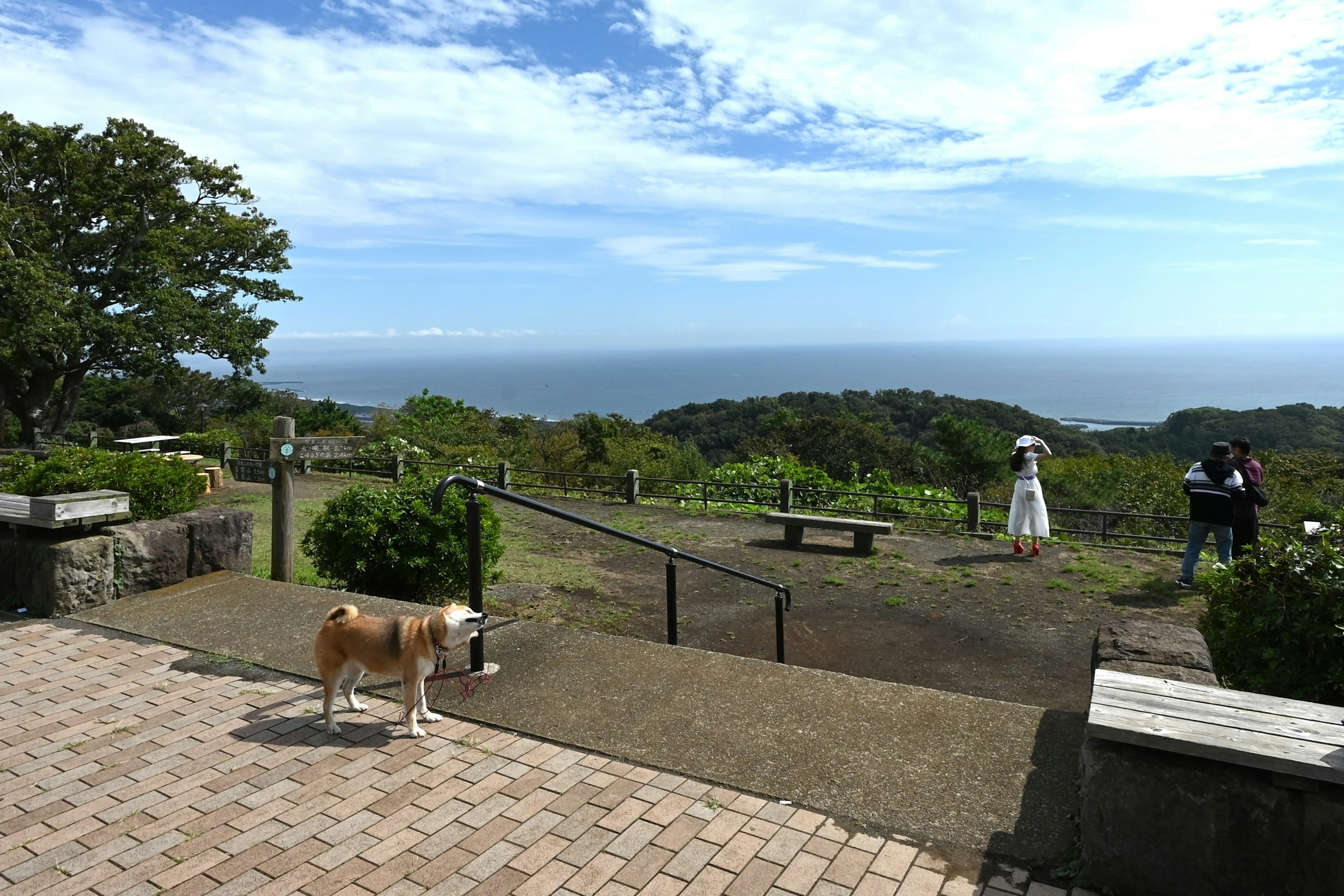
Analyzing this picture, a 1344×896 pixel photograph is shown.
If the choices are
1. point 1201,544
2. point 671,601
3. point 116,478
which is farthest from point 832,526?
point 116,478

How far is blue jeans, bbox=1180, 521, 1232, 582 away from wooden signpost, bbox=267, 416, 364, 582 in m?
8.60

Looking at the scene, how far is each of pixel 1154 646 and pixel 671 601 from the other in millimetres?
3144

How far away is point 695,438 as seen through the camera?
168 feet

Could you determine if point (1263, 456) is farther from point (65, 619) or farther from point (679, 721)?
point (65, 619)

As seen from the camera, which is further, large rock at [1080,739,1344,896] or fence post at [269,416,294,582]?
fence post at [269,416,294,582]

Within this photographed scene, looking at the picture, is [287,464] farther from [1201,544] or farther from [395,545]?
[1201,544]

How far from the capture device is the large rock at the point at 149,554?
6332 millimetres

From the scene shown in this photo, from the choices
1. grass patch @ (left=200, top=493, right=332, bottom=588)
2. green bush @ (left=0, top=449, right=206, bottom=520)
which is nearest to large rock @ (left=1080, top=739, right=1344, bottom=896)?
grass patch @ (left=200, top=493, right=332, bottom=588)

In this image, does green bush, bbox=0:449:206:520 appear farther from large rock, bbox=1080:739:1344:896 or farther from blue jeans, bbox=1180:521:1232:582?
blue jeans, bbox=1180:521:1232:582

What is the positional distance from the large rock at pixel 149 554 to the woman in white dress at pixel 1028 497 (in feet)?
30.8

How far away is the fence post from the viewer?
709cm

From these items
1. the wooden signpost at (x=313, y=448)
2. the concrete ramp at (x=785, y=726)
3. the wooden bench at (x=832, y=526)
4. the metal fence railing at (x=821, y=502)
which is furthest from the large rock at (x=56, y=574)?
the wooden bench at (x=832, y=526)

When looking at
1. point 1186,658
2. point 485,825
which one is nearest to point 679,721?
point 485,825

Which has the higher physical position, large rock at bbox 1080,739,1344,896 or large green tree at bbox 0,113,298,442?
large green tree at bbox 0,113,298,442
